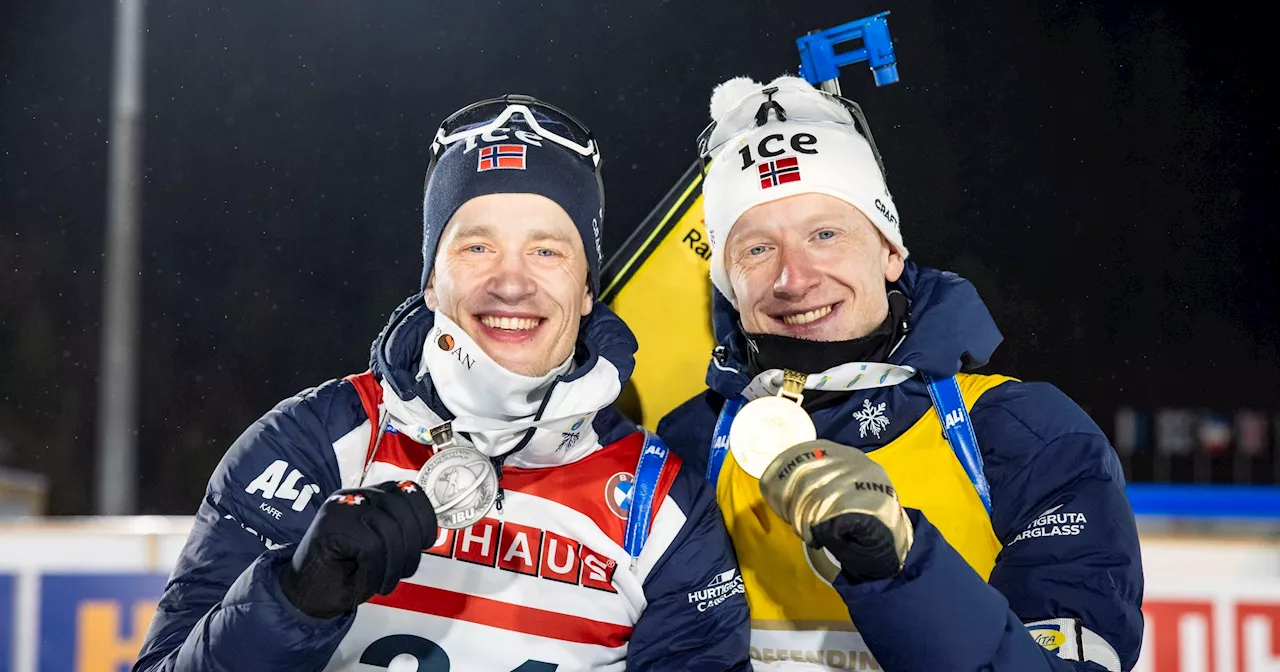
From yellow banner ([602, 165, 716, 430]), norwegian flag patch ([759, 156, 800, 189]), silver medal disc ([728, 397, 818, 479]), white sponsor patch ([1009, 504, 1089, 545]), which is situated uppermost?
norwegian flag patch ([759, 156, 800, 189])

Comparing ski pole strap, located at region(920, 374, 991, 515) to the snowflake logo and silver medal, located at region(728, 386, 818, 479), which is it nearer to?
the snowflake logo

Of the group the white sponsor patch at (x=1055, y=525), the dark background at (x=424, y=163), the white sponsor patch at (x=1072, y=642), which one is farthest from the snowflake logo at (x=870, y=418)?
the dark background at (x=424, y=163)

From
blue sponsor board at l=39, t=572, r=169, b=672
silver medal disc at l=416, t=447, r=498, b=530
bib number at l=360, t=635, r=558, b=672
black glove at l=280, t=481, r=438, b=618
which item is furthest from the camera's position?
blue sponsor board at l=39, t=572, r=169, b=672

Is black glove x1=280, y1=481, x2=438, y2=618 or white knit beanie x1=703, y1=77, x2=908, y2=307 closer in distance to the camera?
black glove x1=280, y1=481, x2=438, y2=618

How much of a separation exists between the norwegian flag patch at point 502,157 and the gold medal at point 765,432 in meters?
0.74

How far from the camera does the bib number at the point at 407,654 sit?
2.16 m

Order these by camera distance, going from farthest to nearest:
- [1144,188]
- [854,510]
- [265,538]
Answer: [1144,188], [265,538], [854,510]

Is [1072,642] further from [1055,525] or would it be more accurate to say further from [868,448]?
[868,448]

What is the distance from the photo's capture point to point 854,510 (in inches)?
68.2

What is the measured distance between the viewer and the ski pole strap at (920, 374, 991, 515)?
A: 7.70ft

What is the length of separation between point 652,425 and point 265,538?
1.45 meters

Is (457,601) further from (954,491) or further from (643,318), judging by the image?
(643,318)

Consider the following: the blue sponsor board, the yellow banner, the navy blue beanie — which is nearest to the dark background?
the yellow banner

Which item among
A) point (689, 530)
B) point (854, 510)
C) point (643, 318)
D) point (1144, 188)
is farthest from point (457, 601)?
point (1144, 188)
